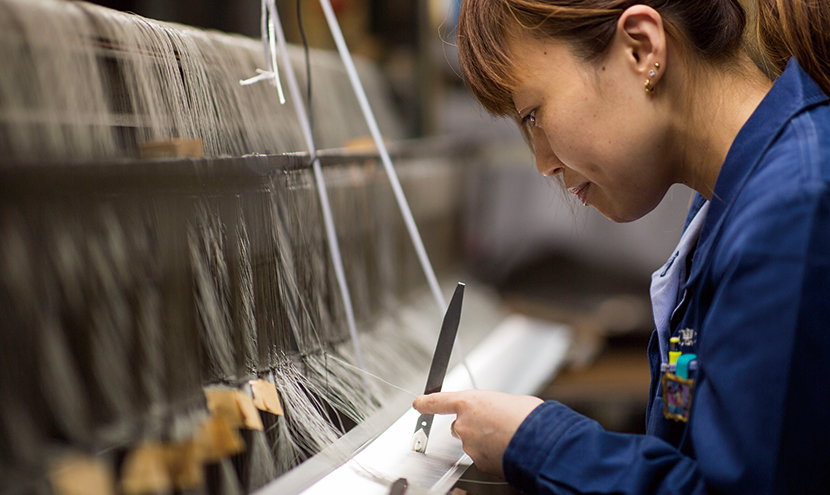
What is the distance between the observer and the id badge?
632mm

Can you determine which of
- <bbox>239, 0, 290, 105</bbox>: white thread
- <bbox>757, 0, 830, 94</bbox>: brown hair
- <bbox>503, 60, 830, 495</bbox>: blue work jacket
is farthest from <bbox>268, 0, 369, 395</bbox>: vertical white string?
<bbox>757, 0, 830, 94</bbox>: brown hair

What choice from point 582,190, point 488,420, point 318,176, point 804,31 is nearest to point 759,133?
point 804,31

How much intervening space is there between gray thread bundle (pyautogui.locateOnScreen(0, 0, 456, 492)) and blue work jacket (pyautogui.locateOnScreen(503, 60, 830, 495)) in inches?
12.9

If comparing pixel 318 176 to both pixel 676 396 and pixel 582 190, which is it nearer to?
pixel 582 190

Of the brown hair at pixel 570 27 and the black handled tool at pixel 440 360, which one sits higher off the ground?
the brown hair at pixel 570 27

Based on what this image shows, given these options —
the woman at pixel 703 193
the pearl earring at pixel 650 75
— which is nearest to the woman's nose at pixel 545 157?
the woman at pixel 703 193

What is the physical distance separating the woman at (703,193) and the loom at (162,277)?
0.21 m

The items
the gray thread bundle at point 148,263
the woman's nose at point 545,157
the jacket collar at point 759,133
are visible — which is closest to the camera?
the gray thread bundle at point 148,263

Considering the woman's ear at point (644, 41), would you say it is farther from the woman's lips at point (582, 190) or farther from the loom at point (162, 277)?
the loom at point (162, 277)

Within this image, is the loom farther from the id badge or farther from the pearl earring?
the pearl earring

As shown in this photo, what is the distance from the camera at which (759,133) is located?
0.60 m

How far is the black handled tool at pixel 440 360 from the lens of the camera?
2.52 feet

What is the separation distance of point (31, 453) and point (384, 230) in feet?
2.86

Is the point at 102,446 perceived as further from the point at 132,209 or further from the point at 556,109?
the point at 556,109
